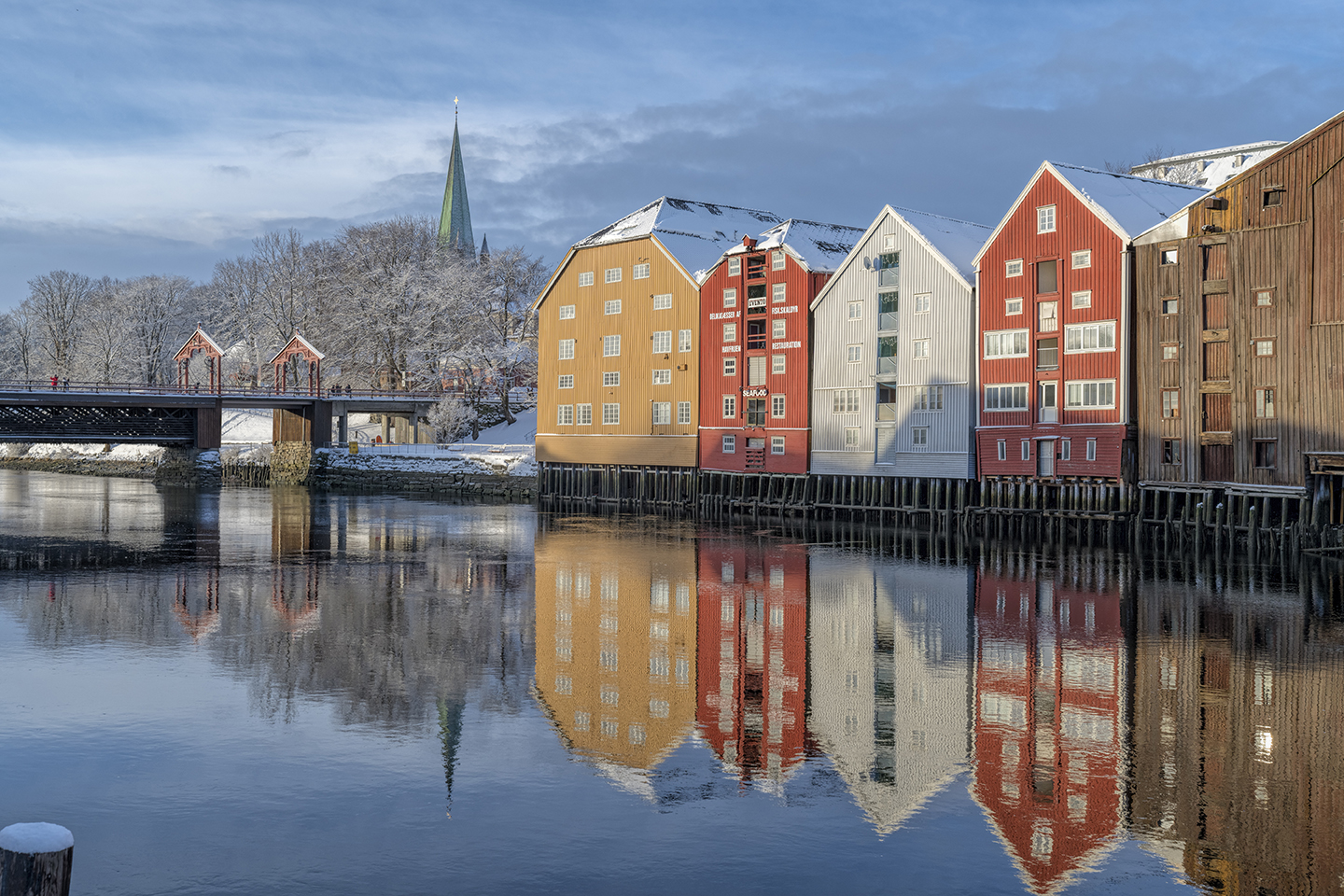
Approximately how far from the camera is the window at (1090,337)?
48406 mm

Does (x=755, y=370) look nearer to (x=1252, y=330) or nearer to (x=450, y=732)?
(x=1252, y=330)

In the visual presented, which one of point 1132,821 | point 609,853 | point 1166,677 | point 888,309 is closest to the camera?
point 609,853

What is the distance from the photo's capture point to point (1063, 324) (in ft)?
164

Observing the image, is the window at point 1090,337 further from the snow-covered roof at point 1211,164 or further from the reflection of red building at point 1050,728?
the reflection of red building at point 1050,728

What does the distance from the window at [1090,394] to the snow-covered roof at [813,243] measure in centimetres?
1701

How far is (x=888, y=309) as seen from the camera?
190 feet

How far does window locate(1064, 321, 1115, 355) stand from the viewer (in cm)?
4841

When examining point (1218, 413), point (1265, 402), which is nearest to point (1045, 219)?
point (1218, 413)

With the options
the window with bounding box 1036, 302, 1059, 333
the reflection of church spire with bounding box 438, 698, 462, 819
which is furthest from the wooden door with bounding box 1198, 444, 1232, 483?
the reflection of church spire with bounding box 438, 698, 462, 819

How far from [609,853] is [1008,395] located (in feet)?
142

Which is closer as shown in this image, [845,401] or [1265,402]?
[1265,402]

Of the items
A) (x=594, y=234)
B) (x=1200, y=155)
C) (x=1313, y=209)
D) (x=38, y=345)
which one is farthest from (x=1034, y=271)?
(x=38, y=345)

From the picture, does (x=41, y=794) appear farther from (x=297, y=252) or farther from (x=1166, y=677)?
(x=297, y=252)

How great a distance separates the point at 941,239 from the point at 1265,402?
18.4m
